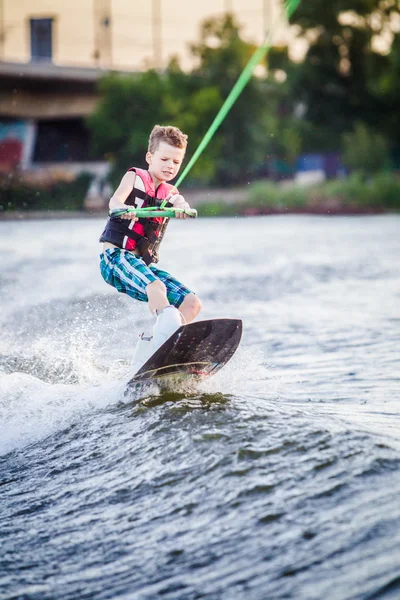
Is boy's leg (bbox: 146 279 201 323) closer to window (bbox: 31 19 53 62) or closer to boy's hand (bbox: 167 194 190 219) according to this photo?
boy's hand (bbox: 167 194 190 219)

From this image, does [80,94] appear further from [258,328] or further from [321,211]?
[258,328]

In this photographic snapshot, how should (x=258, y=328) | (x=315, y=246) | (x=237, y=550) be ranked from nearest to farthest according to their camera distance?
(x=237, y=550), (x=258, y=328), (x=315, y=246)

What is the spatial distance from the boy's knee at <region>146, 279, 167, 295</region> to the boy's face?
0.65 m

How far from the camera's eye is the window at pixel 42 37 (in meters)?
48.0

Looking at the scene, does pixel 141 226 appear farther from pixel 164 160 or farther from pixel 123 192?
pixel 164 160

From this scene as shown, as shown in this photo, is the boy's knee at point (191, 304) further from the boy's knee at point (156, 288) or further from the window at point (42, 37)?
the window at point (42, 37)

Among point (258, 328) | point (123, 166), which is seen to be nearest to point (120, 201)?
point (258, 328)

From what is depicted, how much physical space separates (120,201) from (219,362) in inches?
46.7

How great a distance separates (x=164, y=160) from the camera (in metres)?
5.97

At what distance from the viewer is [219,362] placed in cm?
619

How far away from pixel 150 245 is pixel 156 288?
0.37m

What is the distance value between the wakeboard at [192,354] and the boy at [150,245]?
6 centimetres

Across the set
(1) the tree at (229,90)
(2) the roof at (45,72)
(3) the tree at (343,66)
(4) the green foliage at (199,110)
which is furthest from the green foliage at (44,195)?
(3) the tree at (343,66)

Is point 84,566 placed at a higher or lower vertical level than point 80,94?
lower
